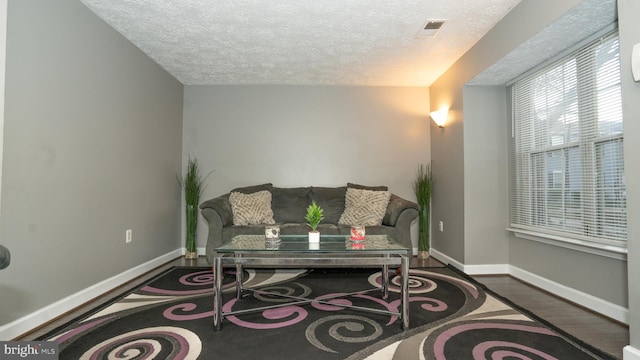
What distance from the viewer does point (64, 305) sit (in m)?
2.29

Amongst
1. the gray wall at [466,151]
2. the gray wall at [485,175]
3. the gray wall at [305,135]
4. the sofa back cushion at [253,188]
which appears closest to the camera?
the gray wall at [466,151]

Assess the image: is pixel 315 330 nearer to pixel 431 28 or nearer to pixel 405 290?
pixel 405 290

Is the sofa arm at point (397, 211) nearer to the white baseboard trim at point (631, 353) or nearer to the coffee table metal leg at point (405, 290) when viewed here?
the coffee table metal leg at point (405, 290)

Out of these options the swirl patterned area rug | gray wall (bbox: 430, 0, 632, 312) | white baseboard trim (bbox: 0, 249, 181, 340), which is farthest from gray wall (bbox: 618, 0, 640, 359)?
white baseboard trim (bbox: 0, 249, 181, 340)

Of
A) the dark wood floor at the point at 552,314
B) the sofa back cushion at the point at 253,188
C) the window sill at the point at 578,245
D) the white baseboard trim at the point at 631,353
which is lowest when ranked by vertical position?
the dark wood floor at the point at 552,314

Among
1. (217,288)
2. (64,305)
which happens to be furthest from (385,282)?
(64,305)

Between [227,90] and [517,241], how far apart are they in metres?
3.98

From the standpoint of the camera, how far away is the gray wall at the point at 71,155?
195 cm

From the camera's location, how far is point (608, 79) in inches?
89.4

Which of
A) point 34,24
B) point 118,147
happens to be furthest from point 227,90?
point 34,24

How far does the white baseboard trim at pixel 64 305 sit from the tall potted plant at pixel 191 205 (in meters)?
0.71

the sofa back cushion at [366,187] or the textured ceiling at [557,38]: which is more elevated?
the textured ceiling at [557,38]

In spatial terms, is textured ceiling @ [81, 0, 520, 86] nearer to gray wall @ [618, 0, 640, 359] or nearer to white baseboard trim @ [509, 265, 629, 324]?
gray wall @ [618, 0, 640, 359]

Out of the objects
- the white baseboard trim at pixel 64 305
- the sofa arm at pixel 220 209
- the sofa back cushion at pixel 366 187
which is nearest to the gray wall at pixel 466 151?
the sofa back cushion at pixel 366 187
